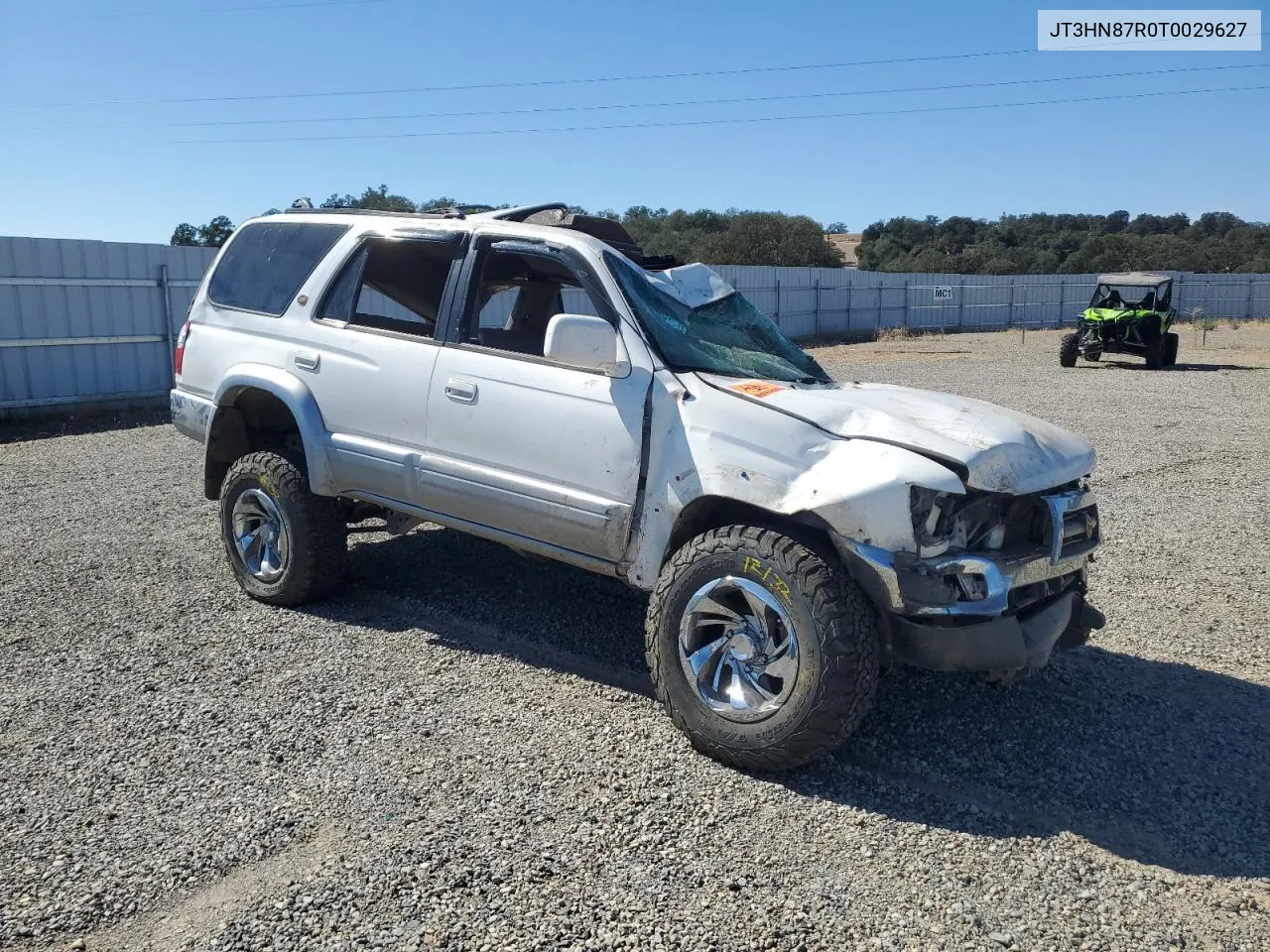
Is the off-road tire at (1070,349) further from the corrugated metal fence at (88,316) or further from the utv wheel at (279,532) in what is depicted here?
the utv wheel at (279,532)

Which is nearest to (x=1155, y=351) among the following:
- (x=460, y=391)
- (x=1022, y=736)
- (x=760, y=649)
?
(x=1022, y=736)

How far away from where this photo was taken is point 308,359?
17.3ft

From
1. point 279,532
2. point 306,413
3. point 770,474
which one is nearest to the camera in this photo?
point 770,474

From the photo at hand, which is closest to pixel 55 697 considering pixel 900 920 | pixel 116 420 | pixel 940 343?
pixel 900 920

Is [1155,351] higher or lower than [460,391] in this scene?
lower

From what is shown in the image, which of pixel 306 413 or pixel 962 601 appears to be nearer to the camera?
pixel 962 601

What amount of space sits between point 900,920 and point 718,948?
55 cm

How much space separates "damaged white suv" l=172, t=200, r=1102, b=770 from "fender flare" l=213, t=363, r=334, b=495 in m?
0.01

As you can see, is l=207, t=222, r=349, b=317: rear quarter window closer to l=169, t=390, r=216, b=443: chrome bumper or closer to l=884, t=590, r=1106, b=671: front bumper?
l=169, t=390, r=216, b=443: chrome bumper

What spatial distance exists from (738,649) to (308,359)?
2773mm

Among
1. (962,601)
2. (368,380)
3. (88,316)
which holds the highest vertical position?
(88,316)

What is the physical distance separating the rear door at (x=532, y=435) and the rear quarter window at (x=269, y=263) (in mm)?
1063

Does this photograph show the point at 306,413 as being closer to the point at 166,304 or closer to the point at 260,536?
the point at 260,536

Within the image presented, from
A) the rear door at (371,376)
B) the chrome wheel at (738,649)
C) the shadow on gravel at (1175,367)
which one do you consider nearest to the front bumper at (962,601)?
the chrome wheel at (738,649)
